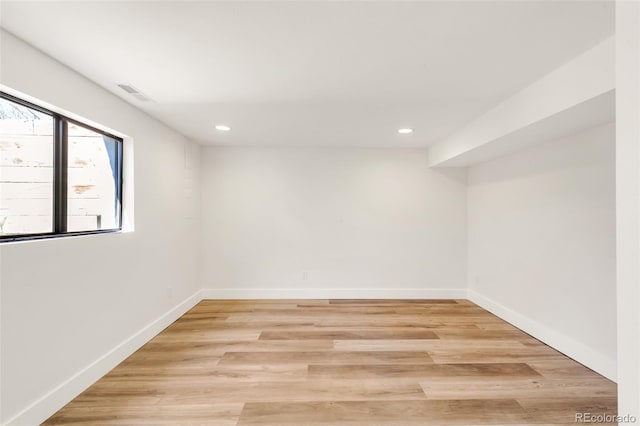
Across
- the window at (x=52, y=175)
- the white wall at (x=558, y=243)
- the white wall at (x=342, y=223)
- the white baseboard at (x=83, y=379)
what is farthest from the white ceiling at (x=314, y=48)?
the white baseboard at (x=83, y=379)

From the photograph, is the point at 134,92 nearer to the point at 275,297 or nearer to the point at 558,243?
the point at 275,297

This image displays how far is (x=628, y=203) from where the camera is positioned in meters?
0.97

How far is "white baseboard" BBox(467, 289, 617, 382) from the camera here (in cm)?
221

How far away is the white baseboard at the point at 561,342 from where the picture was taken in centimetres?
221

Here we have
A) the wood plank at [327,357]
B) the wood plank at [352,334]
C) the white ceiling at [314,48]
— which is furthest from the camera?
the wood plank at [352,334]

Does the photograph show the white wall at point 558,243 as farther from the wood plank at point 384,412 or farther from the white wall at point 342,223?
the wood plank at point 384,412

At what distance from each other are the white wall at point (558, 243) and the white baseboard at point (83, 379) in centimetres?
393

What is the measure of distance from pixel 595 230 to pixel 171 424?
3469mm

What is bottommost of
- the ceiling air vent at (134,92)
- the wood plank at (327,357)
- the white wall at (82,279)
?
the wood plank at (327,357)

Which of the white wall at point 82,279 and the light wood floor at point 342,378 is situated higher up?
the white wall at point 82,279

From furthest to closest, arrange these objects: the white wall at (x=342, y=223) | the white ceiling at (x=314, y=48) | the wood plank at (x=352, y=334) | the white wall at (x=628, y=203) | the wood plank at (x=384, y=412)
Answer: the white wall at (x=342, y=223) < the wood plank at (x=352, y=334) < the wood plank at (x=384, y=412) < the white ceiling at (x=314, y=48) < the white wall at (x=628, y=203)

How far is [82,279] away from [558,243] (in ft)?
13.4

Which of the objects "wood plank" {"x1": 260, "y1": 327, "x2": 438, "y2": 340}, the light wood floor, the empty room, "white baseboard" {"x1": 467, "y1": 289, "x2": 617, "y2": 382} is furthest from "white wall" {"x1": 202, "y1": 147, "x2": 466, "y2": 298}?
"wood plank" {"x1": 260, "y1": 327, "x2": 438, "y2": 340}

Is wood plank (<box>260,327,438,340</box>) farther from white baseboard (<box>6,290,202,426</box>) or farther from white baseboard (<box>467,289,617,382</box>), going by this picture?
white baseboard (<box>6,290,202,426</box>)
